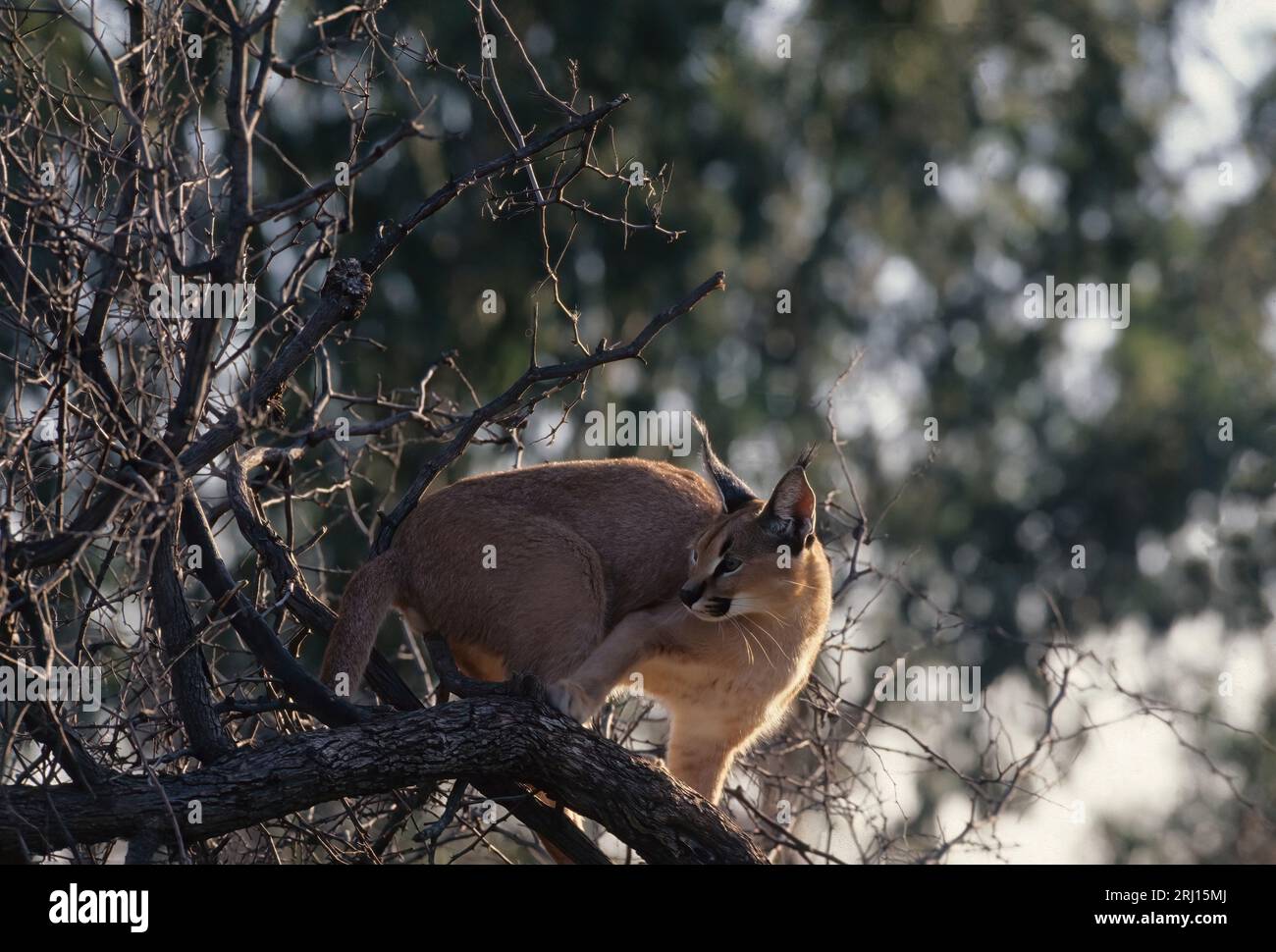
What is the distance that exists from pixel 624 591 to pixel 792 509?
75 cm

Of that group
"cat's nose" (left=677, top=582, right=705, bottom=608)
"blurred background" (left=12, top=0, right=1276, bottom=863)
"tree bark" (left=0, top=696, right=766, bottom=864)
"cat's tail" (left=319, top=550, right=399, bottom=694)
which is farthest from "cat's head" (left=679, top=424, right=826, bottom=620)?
"blurred background" (left=12, top=0, right=1276, bottom=863)

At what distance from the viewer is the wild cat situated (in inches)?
232

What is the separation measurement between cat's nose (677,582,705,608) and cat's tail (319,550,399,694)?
1.09 metres

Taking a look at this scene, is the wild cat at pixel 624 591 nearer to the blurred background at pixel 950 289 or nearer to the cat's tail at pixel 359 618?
the cat's tail at pixel 359 618

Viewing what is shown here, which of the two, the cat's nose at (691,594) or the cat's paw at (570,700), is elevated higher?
the cat's nose at (691,594)

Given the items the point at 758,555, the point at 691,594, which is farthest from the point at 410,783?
the point at 758,555

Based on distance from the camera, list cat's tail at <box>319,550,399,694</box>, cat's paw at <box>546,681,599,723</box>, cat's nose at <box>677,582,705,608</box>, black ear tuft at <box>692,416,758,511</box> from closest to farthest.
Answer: cat's tail at <box>319,550,399,694</box> < cat's paw at <box>546,681,599,723</box> < cat's nose at <box>677,582,705,608</box> < black ear tuft at <box>692,416,758,511</box>

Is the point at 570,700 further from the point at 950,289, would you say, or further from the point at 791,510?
the point at 950,289

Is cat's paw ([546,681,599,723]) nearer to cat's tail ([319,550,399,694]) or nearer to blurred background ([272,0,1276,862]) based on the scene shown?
cat's tail ([319,550,399,694])

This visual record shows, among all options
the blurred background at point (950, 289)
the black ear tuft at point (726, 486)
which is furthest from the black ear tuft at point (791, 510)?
the blurred background at point (950, 289)

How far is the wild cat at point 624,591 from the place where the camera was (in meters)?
5.89

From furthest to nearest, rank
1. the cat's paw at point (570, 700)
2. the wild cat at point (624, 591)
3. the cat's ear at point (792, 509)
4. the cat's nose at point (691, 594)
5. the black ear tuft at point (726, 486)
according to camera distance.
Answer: the black ear tuft at point (726, 486) < the cat's ear at point (792, 509) < the cat's nose at point (691, 594) < the wild cat at point (624, 591) < the cat's paw at point (570, 700)

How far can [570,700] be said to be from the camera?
569 centimetres
